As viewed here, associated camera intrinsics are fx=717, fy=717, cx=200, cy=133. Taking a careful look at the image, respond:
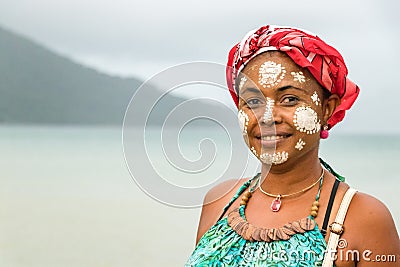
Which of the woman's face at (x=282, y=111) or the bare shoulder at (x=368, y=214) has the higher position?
the woman's face at (x=282, y=111)

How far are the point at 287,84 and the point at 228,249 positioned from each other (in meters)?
0.78

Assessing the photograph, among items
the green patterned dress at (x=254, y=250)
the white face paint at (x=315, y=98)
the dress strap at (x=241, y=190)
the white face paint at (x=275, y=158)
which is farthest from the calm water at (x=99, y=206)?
the white face paint at (x=315, y=98)

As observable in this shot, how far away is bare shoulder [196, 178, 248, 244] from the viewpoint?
3.54m

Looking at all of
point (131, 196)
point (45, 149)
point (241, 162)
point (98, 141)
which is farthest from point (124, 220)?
point (98, 141)

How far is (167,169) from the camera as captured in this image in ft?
10.8

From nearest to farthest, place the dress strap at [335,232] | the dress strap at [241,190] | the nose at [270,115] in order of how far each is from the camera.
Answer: the dress strap at [335,232] < the nose at [270,115] < the dress strap at [241,190]

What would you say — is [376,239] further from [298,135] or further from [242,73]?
[242,73]

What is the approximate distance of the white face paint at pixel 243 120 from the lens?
3305mm

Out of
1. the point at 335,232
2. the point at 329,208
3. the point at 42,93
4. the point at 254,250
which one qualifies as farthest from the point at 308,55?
the point at 42,93

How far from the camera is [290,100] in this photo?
322 cm

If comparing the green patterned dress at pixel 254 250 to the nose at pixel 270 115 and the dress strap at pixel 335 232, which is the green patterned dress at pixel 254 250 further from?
the nose at pixel 270 115

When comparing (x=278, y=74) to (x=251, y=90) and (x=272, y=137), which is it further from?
Answer: (x=272, y=137)

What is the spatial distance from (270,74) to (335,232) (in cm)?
76

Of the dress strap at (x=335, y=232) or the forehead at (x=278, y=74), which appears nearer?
the dress strap at (x=335, y=232)
